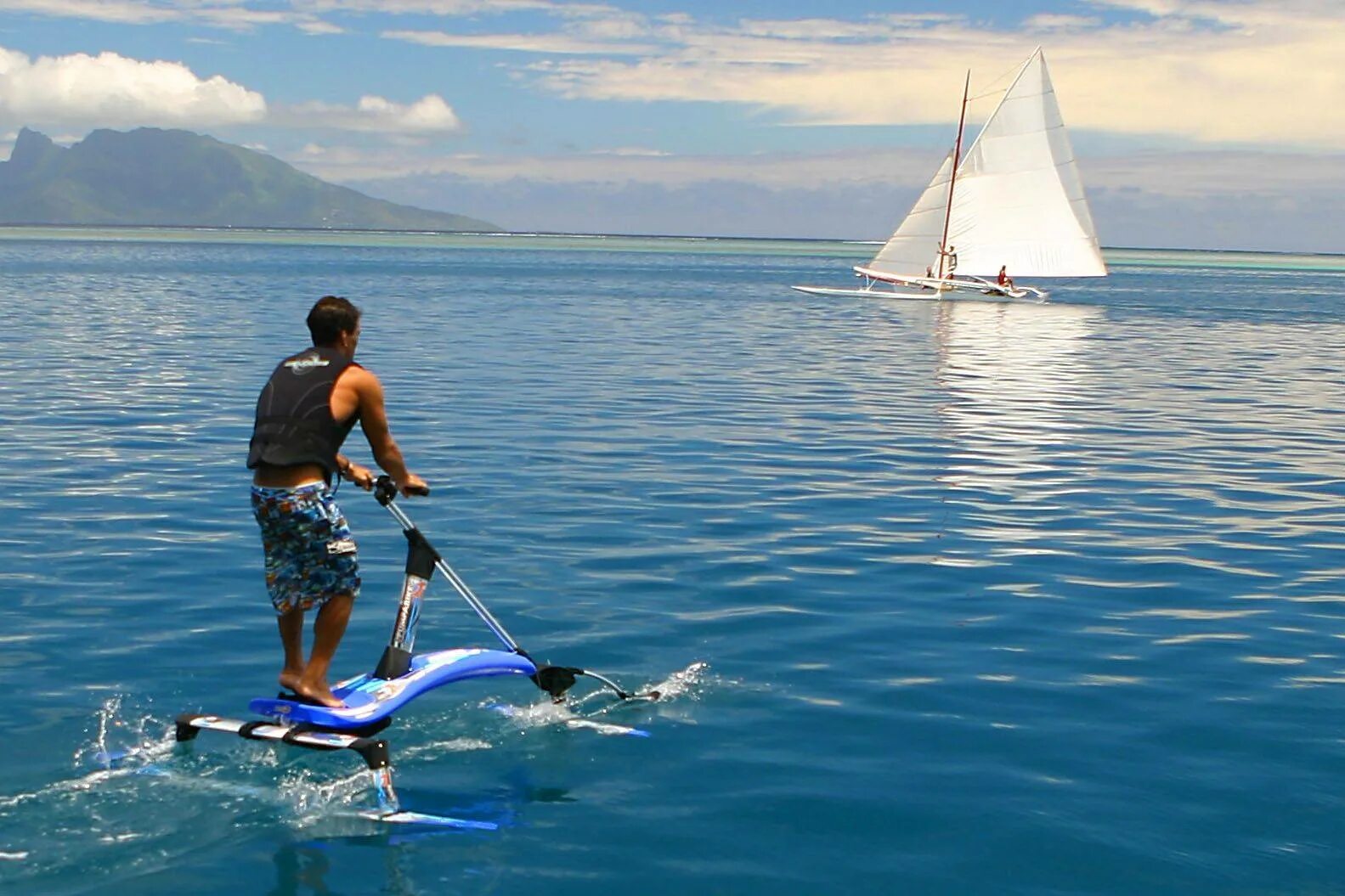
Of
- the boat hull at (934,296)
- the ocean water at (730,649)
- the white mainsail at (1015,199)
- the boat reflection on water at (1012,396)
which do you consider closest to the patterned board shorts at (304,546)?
the ocean water at (730,649)

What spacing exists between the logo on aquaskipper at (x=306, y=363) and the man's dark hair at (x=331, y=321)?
0.11 meters

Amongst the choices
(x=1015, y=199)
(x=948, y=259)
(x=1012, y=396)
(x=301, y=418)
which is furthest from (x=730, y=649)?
(x=1015, y=199)

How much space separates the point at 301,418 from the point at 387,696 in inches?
70.5

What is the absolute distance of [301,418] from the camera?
849 cm

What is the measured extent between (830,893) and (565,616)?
553cm

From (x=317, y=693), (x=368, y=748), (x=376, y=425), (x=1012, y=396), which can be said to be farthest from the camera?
(x=1012, y=396)

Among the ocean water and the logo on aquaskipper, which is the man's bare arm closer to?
the logo on aquaskipper

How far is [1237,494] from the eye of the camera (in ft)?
65.0

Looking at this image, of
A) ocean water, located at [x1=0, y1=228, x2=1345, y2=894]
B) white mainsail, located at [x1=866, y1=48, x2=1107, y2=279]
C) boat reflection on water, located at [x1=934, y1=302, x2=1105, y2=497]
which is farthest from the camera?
white mainsail, located at [x1=866, y1=48, x2=1107, y2=279]

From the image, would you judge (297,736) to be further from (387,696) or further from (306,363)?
(306,363)

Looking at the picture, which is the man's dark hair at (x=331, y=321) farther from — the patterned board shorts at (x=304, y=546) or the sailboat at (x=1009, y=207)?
the sailboat at (x=1009, y=207)

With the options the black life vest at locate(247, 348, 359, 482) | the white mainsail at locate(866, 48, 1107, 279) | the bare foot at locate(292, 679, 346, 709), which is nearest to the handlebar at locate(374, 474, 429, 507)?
the black life vest at locate(247, 348, 359, 482)

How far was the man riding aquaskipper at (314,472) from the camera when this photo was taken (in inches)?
335

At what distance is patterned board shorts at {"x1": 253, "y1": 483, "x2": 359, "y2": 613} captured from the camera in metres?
8.54
